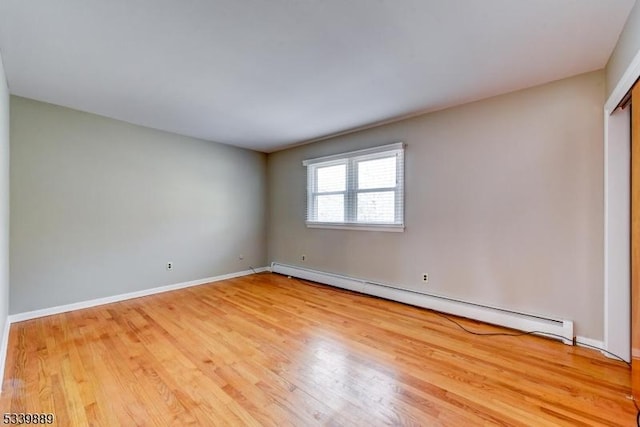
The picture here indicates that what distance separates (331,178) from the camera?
180 inches

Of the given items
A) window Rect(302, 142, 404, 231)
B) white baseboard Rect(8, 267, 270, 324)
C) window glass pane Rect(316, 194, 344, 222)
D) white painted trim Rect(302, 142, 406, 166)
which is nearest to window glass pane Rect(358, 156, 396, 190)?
window Rect(302, 142, 404, 231)

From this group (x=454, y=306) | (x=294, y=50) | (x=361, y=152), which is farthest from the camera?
(x=361, y=152)

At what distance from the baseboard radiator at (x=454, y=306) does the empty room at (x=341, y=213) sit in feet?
0.08

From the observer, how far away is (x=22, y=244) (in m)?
3.01

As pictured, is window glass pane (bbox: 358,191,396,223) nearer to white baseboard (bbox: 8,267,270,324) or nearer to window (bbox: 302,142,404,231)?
window (bbox: 302,142,404,231)

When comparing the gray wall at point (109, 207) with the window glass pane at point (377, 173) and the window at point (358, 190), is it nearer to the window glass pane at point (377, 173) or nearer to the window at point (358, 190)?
the window at point (358, 190)

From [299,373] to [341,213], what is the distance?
8.98ft

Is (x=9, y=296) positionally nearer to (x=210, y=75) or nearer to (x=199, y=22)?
(x=210, y=75)

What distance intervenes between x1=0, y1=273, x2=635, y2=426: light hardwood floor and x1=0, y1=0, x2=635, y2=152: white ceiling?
7.96 feet

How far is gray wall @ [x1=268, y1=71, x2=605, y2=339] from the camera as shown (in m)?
2.43

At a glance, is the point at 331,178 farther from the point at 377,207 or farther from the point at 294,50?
the point at 294,50

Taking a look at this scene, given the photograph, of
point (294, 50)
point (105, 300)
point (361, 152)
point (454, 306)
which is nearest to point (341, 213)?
point (361, 152)

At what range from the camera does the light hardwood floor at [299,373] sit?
62.5 inches

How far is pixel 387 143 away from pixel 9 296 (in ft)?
15.6
